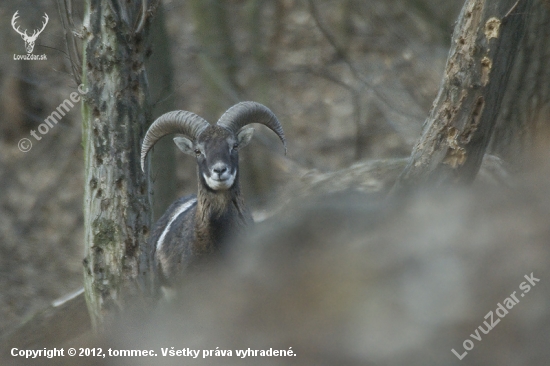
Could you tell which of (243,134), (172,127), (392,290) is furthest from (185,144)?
(392,290)

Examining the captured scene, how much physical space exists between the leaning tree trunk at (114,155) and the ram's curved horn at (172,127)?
0.75 feet

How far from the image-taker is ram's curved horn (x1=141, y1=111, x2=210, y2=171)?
24.7ft

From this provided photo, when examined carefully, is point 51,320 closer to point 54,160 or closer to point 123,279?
point 123,279

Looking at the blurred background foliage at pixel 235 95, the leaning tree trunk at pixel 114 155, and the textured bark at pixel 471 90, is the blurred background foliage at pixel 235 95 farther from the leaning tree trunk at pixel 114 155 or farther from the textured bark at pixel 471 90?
the textured bark at pixel 471 90

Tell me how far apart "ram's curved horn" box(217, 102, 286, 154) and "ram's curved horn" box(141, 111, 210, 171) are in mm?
230

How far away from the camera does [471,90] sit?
20.8ft

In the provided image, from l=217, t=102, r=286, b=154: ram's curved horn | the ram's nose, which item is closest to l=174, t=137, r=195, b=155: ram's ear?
l=217, t=102, r=286, b=154: ram's curved horn

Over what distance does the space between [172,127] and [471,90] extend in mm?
3071

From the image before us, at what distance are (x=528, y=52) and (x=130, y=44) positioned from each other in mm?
4115

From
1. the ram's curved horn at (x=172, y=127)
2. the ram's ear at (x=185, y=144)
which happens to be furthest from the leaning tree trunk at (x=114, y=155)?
the ram's ear at (x=185, y=144)

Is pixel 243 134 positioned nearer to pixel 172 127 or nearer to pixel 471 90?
pixel 172 127

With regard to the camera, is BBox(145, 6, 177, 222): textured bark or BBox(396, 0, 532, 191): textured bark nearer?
BBox(396, 0, 532, 191): textured bark

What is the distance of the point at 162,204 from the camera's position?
447 inches

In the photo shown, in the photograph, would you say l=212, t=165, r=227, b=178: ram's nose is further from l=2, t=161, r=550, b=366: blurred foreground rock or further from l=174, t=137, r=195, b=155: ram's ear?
l=2, t=161, r=550, b=366: blurred foreground rock
